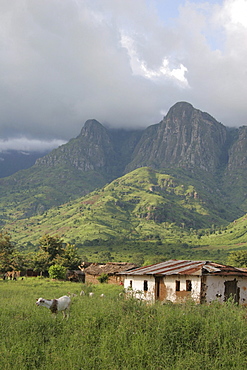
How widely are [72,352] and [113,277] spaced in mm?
54669

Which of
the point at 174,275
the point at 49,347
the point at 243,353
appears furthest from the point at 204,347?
the point at 174,275

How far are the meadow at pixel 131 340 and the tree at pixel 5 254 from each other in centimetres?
5663

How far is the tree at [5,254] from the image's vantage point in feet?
235

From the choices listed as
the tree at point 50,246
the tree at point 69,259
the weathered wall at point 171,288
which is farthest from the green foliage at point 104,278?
the weathered wall at point 171,288

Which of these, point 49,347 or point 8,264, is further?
point 8,264

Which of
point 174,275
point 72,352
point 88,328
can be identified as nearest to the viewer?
point 72,352

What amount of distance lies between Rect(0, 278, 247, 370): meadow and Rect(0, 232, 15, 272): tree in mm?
56628

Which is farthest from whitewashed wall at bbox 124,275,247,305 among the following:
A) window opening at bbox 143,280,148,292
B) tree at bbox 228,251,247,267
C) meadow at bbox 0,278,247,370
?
tree at bbox 228,251,247,267

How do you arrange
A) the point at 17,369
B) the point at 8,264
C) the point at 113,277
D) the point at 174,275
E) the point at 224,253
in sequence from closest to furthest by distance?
the point at 17,369, the point at 174,275, the point at 113,277, the point at 8,264, the point at 224,253

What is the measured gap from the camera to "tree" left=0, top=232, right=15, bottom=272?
235ft

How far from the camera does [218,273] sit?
91.7 feet

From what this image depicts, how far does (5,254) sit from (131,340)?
64.7 m

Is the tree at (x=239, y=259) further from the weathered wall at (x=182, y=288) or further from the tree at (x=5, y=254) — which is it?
the weathered wall at (x=182, y=288)

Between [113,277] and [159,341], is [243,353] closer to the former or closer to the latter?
[159,341]
